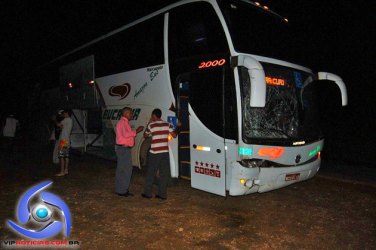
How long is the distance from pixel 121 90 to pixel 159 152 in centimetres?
289

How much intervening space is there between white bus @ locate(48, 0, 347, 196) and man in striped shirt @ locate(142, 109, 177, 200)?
0.43 metres

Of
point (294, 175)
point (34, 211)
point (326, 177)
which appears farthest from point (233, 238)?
point (326, 177)

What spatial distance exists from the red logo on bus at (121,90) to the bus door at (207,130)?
2.25 m

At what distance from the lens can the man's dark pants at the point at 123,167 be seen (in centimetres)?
687

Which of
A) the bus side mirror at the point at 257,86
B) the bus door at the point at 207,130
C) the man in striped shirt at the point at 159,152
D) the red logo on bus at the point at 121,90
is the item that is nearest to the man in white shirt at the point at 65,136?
the red logo on bus at the point at 121,90

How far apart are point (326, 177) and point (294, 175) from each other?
11.9ft

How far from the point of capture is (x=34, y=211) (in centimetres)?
511

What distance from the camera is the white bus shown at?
5.66 meters

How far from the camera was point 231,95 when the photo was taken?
571 cm

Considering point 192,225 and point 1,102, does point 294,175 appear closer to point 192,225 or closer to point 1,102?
point 192,225

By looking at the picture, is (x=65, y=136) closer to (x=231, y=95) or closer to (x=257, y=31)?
(x=231, y=95)

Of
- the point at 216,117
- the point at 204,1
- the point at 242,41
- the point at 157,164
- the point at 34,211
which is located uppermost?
the point at 204,1

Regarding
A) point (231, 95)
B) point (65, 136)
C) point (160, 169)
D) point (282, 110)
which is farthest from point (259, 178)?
point (65, 136)

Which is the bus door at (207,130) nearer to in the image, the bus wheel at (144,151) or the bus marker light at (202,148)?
the bus marker light at (202,148)
